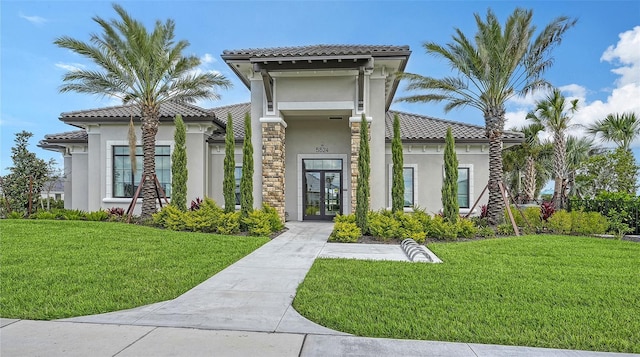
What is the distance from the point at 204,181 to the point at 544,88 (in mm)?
14416

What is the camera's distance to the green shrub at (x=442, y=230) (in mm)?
10680

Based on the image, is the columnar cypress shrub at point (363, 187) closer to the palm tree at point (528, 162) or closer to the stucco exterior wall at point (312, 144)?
the stucco exterior wall at point (312, 144)

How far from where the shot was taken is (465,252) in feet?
27.6

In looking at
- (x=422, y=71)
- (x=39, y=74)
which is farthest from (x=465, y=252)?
(x=39, y=74)

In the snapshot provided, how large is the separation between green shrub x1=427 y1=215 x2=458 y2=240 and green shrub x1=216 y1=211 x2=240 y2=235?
20.8 ft

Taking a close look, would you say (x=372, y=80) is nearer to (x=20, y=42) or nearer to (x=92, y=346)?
(x=20, y=42)

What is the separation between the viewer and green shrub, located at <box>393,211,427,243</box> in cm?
1027

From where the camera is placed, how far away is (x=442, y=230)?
10.7m

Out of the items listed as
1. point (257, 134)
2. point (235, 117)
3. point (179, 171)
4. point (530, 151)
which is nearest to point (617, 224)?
point (257, 134)

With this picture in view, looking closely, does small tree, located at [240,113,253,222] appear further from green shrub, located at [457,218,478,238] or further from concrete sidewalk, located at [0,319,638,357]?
concrete sidewalk, located at [0,319,638,357]

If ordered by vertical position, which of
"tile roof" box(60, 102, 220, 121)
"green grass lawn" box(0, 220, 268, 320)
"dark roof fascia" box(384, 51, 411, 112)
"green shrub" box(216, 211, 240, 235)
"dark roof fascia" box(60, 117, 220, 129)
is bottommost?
"green grass lawn" box(0, 220, 268, 320)

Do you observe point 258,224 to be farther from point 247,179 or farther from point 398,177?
point 398,177

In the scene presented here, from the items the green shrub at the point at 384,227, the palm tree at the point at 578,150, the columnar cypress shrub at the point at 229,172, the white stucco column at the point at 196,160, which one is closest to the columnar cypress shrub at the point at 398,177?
the green shrub at the point at 384,227

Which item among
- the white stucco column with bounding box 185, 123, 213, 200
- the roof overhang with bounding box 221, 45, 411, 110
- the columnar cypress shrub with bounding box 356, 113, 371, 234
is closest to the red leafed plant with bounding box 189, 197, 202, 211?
the white stucco column with bounding box 185, 123, 213, 200
